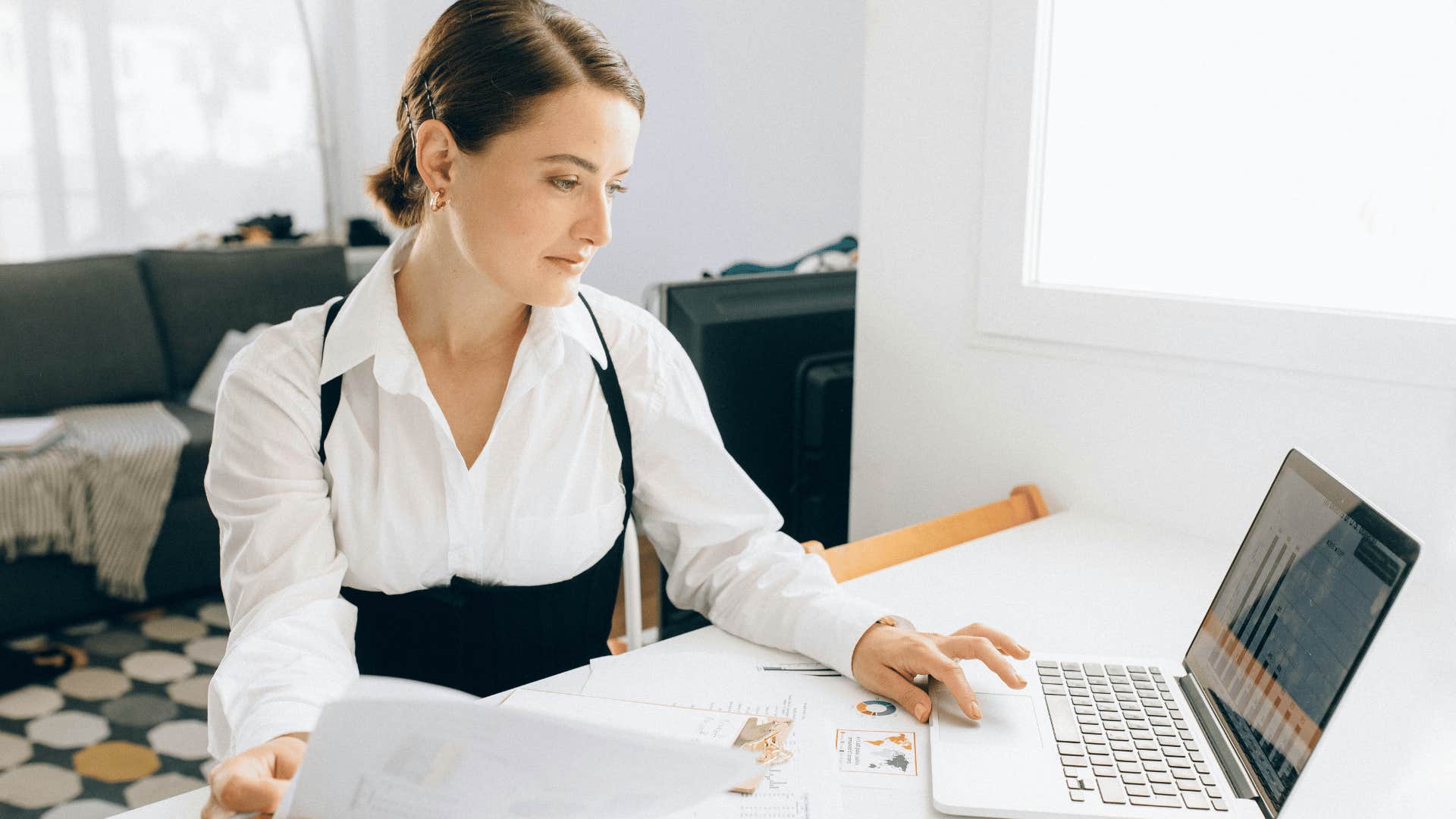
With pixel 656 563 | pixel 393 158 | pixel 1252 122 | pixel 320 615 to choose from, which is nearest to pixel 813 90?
pixel 656 563

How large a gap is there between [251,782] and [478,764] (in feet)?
0.85

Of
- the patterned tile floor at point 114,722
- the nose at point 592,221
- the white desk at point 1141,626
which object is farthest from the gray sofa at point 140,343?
the white desk at point 1141,626

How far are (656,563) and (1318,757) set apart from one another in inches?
53.2

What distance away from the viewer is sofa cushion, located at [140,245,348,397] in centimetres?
340

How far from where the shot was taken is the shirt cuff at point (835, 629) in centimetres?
100

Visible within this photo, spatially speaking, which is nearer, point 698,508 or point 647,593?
point 698,508

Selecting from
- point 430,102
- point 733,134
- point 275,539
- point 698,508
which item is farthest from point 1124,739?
point 733,134

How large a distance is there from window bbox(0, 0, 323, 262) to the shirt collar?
3.39 metres

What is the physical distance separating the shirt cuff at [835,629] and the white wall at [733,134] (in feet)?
8.67

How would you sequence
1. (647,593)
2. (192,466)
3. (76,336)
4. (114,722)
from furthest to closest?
(76,336), (192,466), (114,722), (647,593)

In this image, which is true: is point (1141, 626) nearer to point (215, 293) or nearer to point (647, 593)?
point (647, 593)

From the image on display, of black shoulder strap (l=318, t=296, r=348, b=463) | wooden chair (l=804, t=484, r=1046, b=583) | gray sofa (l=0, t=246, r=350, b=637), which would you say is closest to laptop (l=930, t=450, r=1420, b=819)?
wooden chair (l=804, t=484, r=1046, b=583)

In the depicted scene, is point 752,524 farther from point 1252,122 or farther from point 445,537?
point 1252,122

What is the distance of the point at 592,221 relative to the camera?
3.51ft
